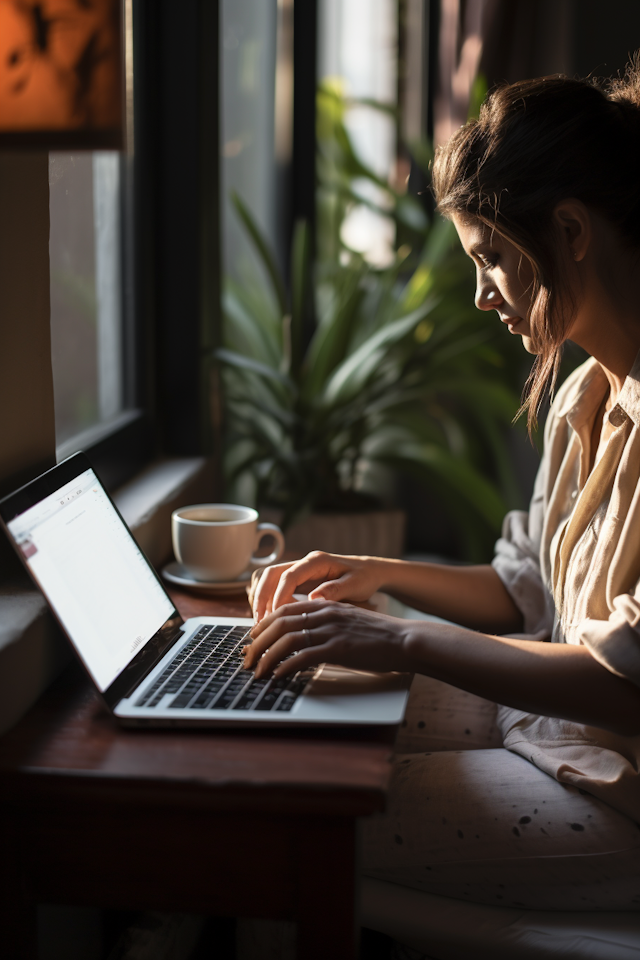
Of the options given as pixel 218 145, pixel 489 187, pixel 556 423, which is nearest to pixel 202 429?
pixel 218 145

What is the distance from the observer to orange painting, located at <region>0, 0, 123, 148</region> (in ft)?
2.31

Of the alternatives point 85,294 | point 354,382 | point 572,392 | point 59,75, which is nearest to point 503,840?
point 572,392

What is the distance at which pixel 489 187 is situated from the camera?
0.91 metres

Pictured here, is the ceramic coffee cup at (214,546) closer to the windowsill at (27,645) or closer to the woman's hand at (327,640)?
the windowsill at (27,645)

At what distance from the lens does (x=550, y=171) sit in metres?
0.88

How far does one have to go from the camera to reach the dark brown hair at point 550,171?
0.89m

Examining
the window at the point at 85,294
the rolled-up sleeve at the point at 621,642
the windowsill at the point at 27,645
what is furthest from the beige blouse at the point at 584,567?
the window at the point at 85,294

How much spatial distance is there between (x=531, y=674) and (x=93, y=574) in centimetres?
42

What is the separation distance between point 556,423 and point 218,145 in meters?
0.95

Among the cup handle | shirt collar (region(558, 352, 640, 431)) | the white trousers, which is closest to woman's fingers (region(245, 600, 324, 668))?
the white trousers

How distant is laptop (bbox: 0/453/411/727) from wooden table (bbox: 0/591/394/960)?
0.03 m

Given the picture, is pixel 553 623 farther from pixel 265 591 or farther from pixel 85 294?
pixel 85 294

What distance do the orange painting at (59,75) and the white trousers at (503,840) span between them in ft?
2.25

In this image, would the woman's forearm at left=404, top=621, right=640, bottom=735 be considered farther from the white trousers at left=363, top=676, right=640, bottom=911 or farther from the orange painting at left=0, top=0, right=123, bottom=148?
the orange painting at left=0, top=0, right=123, bottom=148
